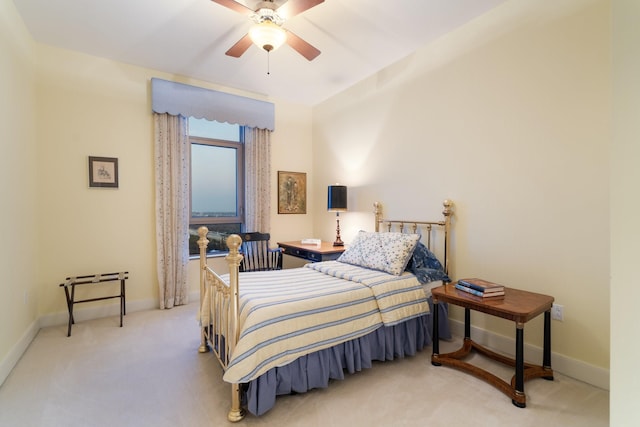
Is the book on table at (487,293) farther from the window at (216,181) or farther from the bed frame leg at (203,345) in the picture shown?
the window at (216,181)

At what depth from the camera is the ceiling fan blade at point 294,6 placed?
202 cm

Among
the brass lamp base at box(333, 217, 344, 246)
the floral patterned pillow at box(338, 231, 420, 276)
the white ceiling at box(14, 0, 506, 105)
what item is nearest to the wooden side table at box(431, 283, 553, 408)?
the floral patterned pillow at box(338, 231, 420, 276)

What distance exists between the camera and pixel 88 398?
1964 mm

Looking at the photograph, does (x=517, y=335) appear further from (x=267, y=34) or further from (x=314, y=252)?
(x=267, y=34)

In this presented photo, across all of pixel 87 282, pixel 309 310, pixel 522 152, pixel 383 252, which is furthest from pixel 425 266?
pixel 87 282

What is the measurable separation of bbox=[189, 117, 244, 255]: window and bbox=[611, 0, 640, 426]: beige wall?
399 cm

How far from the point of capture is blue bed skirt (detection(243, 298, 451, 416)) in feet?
5.82

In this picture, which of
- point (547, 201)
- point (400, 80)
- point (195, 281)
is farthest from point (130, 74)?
point (547, 201)

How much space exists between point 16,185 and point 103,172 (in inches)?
34.8

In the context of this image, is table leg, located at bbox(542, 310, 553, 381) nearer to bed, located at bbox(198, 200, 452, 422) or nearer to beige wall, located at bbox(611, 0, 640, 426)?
bed, located at bbox(198, 200, 452, 422)

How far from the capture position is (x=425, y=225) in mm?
3162

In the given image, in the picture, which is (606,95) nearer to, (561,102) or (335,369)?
(561,102)

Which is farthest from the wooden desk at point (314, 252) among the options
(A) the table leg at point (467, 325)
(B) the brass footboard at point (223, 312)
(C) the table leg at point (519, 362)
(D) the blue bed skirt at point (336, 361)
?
(C) the table leg at point (519, 362)

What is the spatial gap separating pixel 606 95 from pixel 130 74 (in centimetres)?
446
